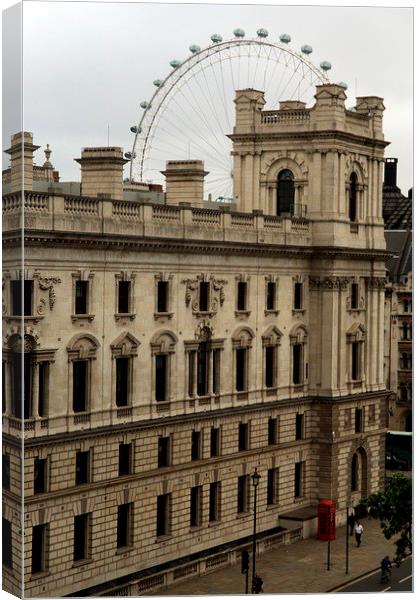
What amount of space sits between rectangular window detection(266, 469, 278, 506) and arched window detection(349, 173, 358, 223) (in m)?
14.7

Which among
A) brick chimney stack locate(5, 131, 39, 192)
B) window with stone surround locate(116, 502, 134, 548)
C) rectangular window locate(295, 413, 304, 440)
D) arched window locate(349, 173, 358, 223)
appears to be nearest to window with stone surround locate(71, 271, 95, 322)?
brick chimney stack locate(5, 131, 39, 192)

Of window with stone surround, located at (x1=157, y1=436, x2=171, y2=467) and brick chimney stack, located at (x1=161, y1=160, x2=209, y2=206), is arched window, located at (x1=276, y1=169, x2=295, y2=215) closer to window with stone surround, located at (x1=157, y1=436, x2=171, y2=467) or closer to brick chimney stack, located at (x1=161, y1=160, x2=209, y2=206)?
brick chimney stack, located at (x1=161, y1=160, x2=209, y2=206)

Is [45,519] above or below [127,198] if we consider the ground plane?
below

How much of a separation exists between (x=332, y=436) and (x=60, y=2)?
31866 mm

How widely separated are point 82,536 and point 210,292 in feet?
46.8

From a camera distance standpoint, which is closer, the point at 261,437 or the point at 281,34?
the point at 281,34

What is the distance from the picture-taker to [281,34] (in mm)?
66562

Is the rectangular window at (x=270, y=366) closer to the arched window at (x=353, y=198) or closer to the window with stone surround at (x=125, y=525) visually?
the arched window at (x=353, y=198)

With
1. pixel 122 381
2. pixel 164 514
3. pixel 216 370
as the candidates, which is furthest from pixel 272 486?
pixel 122 381

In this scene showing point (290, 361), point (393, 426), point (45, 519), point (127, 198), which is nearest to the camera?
point (45, 519)

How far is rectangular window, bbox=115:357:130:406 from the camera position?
228 ft

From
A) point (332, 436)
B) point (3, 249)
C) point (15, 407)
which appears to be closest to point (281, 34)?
point (3, 249)

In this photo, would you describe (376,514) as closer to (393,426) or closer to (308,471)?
(308,471)

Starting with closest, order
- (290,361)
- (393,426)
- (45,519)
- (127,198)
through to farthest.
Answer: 1. (45,519)
2. (127,198)
3. (290,361)
4. (393,426)
